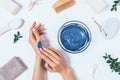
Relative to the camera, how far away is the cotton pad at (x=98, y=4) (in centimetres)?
112

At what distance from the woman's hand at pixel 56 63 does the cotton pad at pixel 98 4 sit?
0.54ft

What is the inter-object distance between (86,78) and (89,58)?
0.19 ft

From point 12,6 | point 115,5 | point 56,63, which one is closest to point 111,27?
point 115,5

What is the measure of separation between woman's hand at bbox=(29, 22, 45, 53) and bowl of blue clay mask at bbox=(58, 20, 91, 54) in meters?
0.06

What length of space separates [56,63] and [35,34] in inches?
4.2

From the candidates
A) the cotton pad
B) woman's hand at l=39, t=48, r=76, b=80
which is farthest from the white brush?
the cotton pad

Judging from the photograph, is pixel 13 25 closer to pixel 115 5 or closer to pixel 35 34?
pixel 35 34

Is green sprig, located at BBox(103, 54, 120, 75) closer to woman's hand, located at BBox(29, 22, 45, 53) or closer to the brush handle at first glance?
woman's hand, located at BBox(29, 22, 45, 53)

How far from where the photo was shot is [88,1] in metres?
1.14

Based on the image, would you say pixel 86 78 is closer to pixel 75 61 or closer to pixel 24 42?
pixel 75 61

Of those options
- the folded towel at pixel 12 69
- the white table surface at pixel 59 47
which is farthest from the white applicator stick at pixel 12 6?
the folded towel at pixel 12 69

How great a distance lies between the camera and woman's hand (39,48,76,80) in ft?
3.67

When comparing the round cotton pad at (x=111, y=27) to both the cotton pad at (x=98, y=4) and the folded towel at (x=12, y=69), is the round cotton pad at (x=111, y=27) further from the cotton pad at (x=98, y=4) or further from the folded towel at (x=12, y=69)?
the folded towel at (x=12, y=69)

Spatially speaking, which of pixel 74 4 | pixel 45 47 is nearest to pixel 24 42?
pixel 45 47
